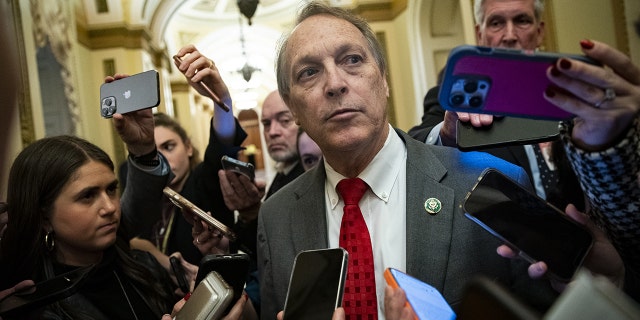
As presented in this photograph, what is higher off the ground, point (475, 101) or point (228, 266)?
point (475, 101)

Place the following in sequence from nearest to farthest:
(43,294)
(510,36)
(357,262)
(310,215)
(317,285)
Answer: (317,285) < (357,262) < (43,294) < (310,215) < (510,36)

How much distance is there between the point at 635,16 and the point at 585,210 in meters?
2.91

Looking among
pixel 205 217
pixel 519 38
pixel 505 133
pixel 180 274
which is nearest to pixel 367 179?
pixel 505 133

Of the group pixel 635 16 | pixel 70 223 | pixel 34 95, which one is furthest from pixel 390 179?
pixel 34 95

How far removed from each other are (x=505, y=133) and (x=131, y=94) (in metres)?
1.26

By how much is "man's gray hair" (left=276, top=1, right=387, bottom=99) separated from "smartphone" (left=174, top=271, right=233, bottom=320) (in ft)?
2.51

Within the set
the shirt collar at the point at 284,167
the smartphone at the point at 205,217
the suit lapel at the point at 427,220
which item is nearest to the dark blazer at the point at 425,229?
the suit lapel at the point at 427,220

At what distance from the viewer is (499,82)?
0.96 metres

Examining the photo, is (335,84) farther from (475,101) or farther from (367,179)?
(475,101)

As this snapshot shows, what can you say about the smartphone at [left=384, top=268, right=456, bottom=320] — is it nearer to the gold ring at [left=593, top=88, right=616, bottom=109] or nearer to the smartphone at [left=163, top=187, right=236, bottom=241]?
the gold ring at [left=593, top=88, right=616, bottom=109]

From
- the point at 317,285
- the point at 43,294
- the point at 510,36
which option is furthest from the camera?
the point at 510,36

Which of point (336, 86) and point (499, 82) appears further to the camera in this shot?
A: point (336, 86)

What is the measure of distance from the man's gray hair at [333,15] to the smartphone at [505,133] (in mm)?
474

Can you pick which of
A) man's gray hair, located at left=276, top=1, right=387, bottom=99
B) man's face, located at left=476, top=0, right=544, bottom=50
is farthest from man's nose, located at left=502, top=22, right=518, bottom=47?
man's gray hair, located at left=276, top=1, right=387, bottom=99
